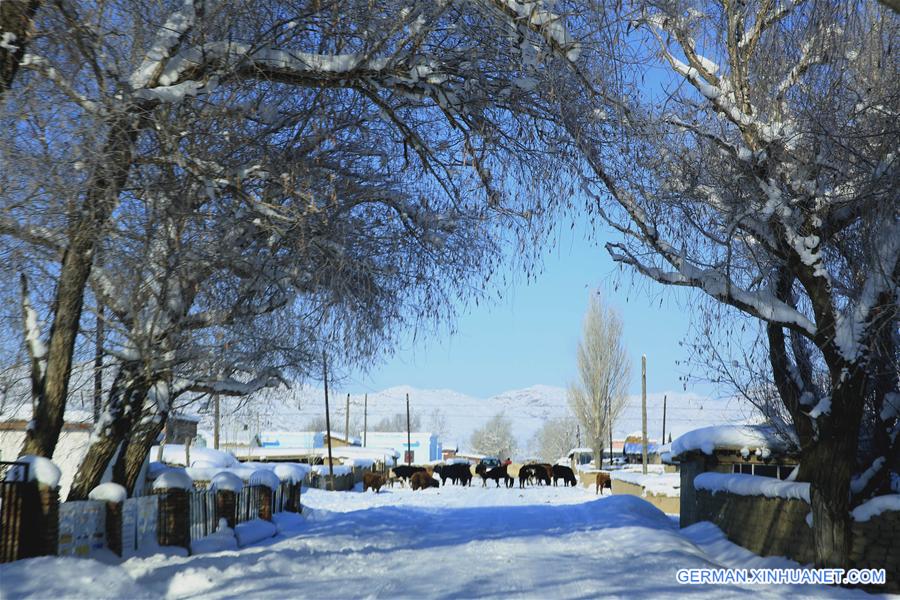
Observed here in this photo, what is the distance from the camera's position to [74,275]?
36.8 feet

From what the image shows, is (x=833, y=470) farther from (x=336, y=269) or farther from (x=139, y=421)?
(x=139, y=421)

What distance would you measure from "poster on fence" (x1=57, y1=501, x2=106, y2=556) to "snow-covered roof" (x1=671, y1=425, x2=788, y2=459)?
1290cm

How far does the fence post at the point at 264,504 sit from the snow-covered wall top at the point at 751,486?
10.2m

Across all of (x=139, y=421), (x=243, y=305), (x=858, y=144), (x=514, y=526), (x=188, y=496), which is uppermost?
(x=858, y=144)

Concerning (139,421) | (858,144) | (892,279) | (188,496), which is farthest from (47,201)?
(892,279)

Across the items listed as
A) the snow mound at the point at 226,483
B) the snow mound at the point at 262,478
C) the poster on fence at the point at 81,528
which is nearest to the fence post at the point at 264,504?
the snow mound at the point at 262,478

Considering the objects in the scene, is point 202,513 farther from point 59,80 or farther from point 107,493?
point 59,80

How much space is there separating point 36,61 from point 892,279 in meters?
10.7

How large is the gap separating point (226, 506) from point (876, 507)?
1195cm

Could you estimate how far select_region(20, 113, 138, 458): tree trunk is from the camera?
32.5 ft

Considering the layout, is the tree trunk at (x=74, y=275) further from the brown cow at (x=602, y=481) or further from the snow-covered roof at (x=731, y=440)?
the brown cow at (x=602, y=481)

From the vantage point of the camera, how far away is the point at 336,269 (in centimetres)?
1234

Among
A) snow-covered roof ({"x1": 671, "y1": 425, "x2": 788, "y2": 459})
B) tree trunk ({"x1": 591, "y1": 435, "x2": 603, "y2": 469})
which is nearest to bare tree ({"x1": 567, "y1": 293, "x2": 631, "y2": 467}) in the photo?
tree trunk ({"x1": 591, "y1": 435, "x2": 603, "y2": 469})

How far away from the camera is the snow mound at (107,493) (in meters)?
14.0
